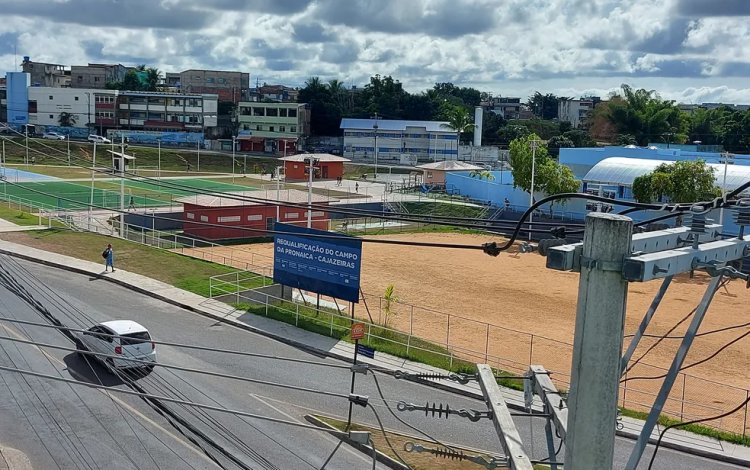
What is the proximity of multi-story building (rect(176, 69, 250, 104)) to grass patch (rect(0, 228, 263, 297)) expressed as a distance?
107 meters

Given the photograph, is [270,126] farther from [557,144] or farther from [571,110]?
[571,110]

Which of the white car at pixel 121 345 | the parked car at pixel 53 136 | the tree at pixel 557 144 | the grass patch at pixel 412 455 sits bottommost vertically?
the grass patch at pixel 412 455

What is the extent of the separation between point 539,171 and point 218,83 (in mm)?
105582

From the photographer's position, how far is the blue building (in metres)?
120

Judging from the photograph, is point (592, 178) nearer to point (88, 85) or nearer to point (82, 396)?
point (82, 396)

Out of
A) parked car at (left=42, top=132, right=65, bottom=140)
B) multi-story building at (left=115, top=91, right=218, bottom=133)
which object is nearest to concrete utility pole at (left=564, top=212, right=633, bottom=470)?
parked car at (left=42, top=132, right=65, bottom=140)

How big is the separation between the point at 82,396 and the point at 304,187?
2270 inches

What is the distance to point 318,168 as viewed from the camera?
79.7 metres

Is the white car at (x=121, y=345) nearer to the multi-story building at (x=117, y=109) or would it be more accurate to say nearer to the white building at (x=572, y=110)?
the multi-story building at (x=117, y=109)

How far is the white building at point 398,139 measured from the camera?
111688mm

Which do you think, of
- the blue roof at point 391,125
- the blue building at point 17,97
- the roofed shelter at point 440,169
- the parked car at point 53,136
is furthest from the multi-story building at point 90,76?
the roofed shelter at point 440,169

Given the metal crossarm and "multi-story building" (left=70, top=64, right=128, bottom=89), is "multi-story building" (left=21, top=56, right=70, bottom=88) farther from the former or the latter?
the metal crossarm

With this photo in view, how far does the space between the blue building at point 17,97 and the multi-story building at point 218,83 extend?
3262cm

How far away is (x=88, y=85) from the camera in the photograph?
146000 millimetres
